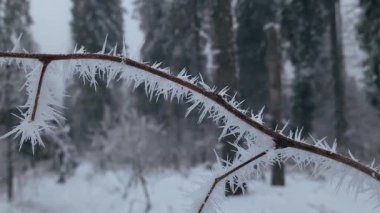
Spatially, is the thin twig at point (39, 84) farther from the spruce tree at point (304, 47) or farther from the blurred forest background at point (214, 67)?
the spruce tree at point (304, 47)

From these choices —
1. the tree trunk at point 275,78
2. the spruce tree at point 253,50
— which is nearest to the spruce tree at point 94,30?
the spruce tree at point 253,50

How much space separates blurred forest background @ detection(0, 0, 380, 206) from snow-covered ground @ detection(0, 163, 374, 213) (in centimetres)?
78

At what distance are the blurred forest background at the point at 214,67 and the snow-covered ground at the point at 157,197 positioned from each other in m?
0.78

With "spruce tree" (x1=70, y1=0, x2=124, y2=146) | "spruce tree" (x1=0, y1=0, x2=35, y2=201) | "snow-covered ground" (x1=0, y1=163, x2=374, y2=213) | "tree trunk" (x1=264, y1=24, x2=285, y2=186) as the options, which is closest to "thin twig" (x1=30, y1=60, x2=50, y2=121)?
"snow-covered ground" (x1=0, y1=163, x2=374, y2=213)

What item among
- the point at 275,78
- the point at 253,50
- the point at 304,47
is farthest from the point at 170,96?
the point at 253,50

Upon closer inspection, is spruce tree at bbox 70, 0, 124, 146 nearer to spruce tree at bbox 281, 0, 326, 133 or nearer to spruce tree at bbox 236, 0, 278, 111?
spruce tree at bbox 236, 0, 278, 111

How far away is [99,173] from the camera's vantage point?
25.9 m

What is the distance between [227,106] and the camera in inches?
23.6

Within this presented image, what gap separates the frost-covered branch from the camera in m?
0.58

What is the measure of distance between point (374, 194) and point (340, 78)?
16883mm

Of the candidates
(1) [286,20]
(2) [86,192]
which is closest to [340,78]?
(1) [286,20]

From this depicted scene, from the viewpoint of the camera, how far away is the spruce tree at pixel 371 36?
38.1 ft

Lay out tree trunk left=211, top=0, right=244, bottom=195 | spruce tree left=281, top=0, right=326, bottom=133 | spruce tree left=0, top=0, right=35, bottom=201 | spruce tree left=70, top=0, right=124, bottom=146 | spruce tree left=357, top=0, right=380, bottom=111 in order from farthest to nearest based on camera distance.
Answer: spruce tree left=70, top=0, right=124, bottom=146, spruce tree left=281, top=0, right=326, bottom=133, spruce tree left=0, top=0, right=35, bottom=201, spruce tree left=357, top=0, right=380, bottom=111, tree trunk left=211, top=0, right=244, bottom=195

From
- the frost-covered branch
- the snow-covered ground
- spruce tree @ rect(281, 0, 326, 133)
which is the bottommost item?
the snow-covered ground
